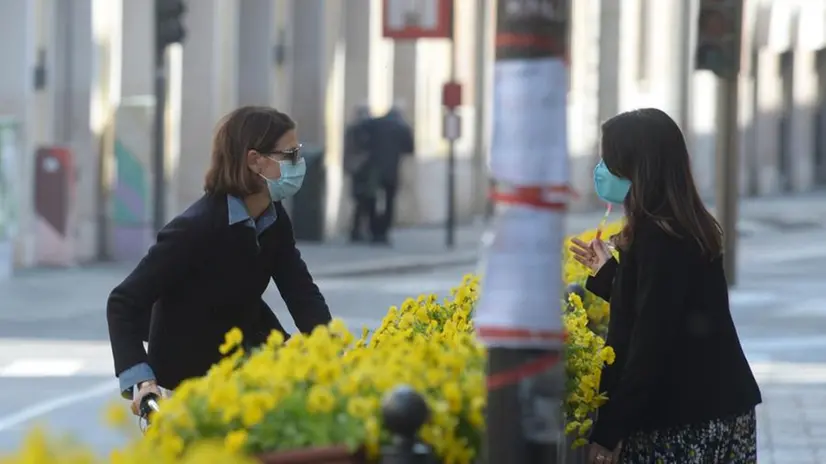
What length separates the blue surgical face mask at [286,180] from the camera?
5930mm

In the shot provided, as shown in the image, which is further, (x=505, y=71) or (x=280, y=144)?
(x=280, y=144)

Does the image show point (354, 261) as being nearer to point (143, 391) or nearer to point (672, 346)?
point (143, 391)

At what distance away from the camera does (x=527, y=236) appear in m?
4.39

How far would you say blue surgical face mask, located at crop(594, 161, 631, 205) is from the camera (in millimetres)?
5551

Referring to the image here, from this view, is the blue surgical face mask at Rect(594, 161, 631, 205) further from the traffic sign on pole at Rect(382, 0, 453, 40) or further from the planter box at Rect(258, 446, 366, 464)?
the traffic sign on pole at Rect(382, 0, 453, 40)

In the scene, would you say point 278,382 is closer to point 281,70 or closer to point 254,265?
point 254,265

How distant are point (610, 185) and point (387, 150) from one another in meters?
24.1

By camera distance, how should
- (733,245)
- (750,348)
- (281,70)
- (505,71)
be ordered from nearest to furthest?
(505,71)
(750,348)
(733,245)
(281,70)

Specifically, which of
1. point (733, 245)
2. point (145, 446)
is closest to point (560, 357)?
point (145, 446)

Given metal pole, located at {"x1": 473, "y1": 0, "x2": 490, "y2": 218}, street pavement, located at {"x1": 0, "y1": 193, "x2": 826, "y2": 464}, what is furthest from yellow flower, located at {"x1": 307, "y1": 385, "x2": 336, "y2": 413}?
metal pole, located at {"x1": 473, "y1": 0, "x2": 490, "y2": 218}

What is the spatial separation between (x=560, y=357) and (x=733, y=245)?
16.1 metres

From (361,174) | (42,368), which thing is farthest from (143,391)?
(361,174)

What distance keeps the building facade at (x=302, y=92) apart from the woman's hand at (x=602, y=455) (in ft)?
55.6

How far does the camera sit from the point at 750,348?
52.9ft
